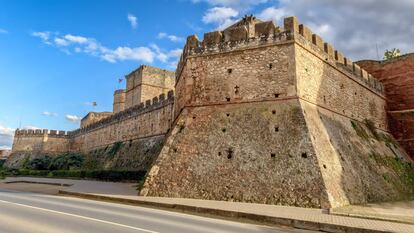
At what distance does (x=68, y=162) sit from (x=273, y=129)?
33247 millimetres

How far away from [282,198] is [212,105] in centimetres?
573

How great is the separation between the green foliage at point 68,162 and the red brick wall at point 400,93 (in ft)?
113

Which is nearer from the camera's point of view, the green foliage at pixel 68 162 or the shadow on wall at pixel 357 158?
→ the shadow on wall at pixel 357 158

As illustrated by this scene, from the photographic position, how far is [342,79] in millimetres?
18047

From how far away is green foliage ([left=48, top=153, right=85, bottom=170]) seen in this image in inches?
1524

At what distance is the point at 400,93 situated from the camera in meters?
23.3

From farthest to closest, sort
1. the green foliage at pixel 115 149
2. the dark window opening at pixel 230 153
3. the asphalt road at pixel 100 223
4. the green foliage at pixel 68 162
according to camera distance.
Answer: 1. the green foliage at pixel 68 162
2. the green foliage at pixel 115 149
3. the dark window opening at pixel 230 153
4. the asphalt road at pixel 100 223

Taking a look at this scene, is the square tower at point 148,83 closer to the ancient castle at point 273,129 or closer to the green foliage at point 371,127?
the ancient castle at point 273,129

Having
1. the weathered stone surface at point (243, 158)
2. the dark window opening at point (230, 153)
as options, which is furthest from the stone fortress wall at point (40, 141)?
the dark window opening at point (230, 153)

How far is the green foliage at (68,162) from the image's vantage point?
38.7m

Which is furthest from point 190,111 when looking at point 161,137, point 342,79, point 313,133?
point 161,137

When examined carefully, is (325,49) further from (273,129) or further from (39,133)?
(39,133)

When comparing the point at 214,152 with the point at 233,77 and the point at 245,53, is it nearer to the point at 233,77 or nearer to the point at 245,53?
the point at 233,77

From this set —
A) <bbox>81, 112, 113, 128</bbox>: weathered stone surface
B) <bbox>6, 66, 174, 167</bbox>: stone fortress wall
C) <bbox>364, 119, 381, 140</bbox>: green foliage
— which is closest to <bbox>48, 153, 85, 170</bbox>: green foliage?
<bbox>6, 66, 174, 167</bbox>: stone fortress wall
